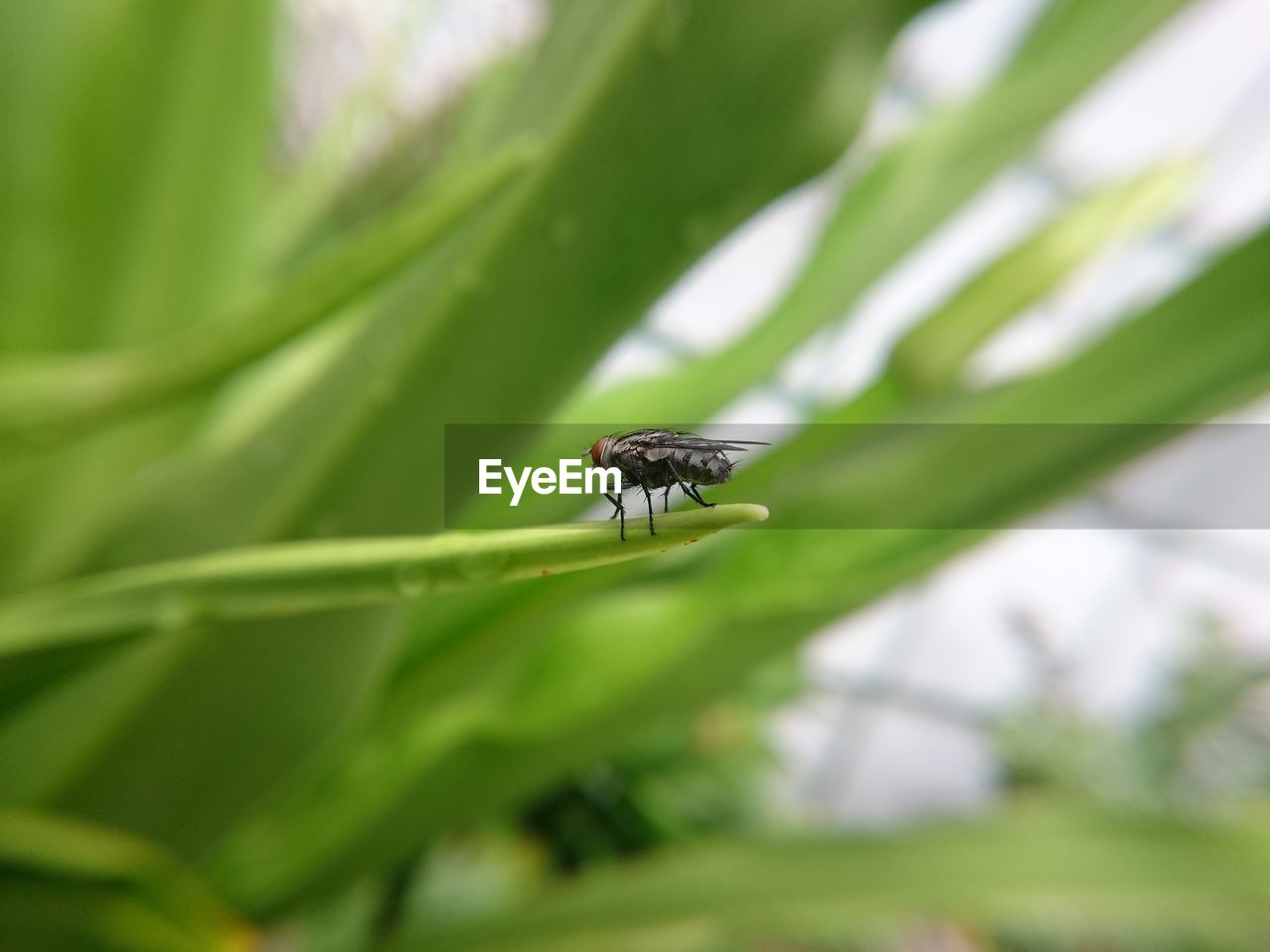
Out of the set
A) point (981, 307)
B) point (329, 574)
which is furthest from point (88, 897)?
point (981, 307)

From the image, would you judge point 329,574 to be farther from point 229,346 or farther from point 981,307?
point 981,307

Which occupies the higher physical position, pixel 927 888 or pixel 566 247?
pixel 566 247

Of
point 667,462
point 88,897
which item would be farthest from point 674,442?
point 88,897

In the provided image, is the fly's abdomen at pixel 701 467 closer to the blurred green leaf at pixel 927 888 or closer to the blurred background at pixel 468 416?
the blurred background at pixel 468 416

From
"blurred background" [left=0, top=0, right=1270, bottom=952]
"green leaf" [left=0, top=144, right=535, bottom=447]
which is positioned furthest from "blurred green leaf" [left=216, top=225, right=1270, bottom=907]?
"green leaf" [left=0, top=144, right=535, bottom=447]

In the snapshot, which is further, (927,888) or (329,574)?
(927,888)

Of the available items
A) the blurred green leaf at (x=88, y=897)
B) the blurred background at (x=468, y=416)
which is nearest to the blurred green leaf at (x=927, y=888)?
the blurred background at (x=468, y=416)

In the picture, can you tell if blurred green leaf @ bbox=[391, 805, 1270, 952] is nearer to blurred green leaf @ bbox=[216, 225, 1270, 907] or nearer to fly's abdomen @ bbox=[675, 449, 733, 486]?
blurred green leaf @ bbox=[216, 225, 1270, 907]
